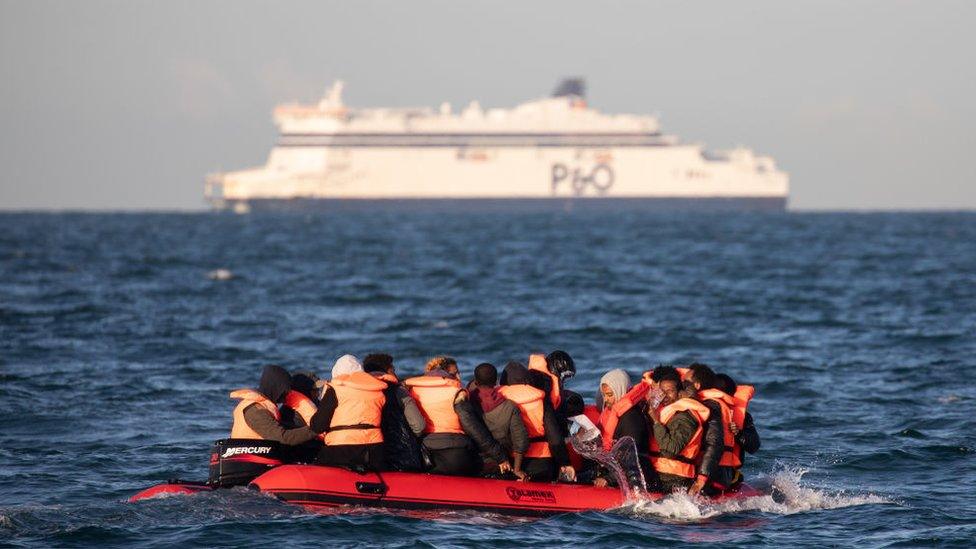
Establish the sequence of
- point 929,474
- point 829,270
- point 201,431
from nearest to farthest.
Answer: point 929,474, point 201,431, point 829,270

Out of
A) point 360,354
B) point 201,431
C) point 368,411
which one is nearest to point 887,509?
point 368,411

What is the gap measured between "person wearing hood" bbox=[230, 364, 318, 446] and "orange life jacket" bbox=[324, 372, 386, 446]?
0.37 m

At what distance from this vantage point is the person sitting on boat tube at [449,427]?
1220 centimetres

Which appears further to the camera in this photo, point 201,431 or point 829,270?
point 829,270

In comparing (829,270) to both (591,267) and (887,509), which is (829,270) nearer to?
(591,267)

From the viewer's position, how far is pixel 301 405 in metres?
12.6

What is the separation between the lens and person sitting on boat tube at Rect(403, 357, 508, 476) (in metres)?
12.2

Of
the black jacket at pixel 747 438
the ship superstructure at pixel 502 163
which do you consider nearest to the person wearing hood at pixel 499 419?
the black jacket at pixel 747 438

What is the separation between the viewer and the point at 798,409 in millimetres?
19516

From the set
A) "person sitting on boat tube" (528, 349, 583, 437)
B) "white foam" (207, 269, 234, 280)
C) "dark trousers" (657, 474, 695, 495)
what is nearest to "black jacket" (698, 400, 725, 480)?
"dark trousers" (657, 474, 695, 495)

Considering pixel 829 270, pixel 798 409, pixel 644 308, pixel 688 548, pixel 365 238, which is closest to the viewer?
pixel 688 548

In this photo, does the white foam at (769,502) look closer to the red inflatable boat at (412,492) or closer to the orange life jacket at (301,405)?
the red inflatable boat at (412,492)

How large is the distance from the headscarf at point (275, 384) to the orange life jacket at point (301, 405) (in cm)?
9

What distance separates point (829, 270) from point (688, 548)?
41.3m
